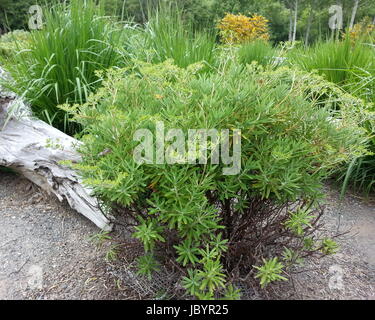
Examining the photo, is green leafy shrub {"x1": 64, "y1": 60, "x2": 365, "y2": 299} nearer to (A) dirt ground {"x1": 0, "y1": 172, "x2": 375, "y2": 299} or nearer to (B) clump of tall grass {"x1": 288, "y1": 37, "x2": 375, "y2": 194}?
(A) dirt ground {"x1": 0, "y1": 172, "x2": 375, "y2": 299}

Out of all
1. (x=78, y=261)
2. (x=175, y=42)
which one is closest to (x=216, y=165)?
(x=78, y=261)

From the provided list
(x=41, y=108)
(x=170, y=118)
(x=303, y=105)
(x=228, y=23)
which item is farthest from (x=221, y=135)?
(x=228, y=23)

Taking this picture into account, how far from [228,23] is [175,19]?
376 inches

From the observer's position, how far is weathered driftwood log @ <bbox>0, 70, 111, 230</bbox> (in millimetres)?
2439

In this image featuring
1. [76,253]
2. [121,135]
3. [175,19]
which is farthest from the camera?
[175,19]

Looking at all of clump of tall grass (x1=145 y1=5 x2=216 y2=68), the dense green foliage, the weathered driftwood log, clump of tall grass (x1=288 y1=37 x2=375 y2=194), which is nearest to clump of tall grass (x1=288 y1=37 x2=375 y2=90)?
clump of tall grass (x1=288 y1=37 x2=375 y2=194)

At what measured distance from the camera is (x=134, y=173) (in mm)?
1341

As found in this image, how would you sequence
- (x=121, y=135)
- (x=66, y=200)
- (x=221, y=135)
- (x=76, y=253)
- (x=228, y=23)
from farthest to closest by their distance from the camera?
(x=228, y=23), (x=66, y=200), (x=76, y=253), (x=121, y=135), (x=221, y=135)

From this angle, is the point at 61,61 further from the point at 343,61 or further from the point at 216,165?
the point at 343,61

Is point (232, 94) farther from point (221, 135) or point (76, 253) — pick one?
point (76, 253)

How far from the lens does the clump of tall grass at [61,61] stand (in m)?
3.18

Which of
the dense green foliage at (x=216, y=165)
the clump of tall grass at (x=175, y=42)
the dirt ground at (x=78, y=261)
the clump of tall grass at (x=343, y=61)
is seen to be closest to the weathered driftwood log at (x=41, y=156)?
the dirt ground at (x=78, y=261)

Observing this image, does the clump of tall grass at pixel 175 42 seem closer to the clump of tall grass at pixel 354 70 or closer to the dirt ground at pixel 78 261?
the clump of tall grass at pixel 354 70

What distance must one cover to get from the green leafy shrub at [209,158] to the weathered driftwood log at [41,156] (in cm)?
81
